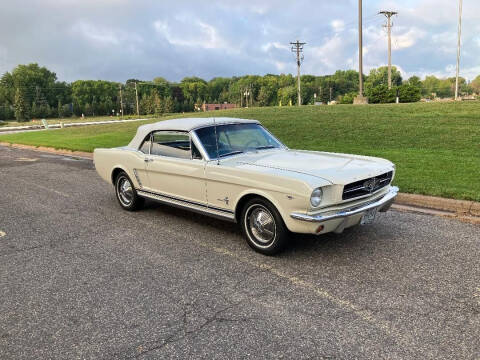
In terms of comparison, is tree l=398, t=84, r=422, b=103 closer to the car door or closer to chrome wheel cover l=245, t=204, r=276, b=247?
the car door

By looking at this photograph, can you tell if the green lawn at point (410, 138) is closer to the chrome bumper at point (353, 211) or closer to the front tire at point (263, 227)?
the chrome bumper at point (353, 211)

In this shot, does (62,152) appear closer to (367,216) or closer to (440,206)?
(440,206)

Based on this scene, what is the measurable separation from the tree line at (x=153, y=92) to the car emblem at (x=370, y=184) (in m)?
99.4

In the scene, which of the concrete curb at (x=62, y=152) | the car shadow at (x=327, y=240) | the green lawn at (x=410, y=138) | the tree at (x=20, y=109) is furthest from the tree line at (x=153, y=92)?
the car shadow at (x=327, y=240)

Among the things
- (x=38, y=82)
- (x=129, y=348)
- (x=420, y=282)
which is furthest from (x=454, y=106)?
(x=38, y=82)

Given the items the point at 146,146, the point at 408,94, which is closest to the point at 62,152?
the point at 146,146

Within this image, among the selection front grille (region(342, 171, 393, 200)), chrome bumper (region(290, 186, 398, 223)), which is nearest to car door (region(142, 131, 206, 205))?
chrome bumper (region(290, 186, 398, 223))

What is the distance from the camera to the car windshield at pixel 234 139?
5324 mm

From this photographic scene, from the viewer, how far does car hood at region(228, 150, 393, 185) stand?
4324mm

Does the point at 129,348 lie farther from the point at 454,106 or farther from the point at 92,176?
the point at 454,106

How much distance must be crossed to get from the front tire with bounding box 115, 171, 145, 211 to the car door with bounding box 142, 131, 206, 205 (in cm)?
54

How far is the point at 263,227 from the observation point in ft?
14.9

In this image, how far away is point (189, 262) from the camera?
4.46 m

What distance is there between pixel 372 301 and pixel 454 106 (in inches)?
704
